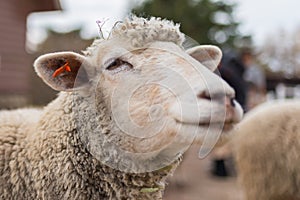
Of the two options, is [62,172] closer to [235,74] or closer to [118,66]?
[118,66]

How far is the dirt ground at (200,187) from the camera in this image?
21.6ft

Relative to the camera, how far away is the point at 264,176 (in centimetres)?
349

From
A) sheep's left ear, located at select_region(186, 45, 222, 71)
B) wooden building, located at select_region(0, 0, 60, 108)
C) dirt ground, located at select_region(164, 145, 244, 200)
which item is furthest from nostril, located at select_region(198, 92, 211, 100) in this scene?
wooden building, located at select_region(0, 0, 60, 108)

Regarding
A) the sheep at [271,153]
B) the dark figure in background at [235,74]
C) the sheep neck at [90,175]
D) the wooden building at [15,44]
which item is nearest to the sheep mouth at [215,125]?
the sheep neck at [90,175]

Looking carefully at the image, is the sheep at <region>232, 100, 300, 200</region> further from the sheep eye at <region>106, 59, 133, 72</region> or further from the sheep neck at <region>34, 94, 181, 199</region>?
the sheep eye at <region>106, 59, 133, 72</region>

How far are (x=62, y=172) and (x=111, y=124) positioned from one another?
33 cm

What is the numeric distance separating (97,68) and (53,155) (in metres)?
0.48

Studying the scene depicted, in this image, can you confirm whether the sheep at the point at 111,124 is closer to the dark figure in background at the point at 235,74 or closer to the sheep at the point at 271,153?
the sheep at the point at 271,153

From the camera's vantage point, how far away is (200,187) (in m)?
7.23

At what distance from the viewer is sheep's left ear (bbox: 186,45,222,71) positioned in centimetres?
248

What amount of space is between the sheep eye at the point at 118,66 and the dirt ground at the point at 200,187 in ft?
13.5

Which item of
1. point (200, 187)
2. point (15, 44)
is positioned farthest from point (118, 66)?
point (15, 44)

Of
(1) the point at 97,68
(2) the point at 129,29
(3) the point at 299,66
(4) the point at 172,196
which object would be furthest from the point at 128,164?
(3) the point at 299,66

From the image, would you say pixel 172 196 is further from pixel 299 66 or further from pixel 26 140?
pixel 299 66
